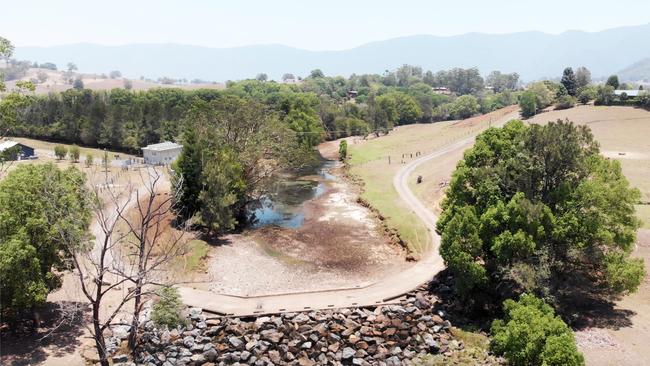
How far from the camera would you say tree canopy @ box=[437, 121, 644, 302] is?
3450 cm

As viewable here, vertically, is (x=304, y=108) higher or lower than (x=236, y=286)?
higher

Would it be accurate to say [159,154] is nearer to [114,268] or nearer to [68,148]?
[68,148]

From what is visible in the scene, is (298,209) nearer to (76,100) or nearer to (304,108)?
(304,108)

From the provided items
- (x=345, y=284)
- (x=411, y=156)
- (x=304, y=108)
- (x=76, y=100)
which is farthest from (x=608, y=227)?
(x=76, y=100)

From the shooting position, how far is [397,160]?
99.1m

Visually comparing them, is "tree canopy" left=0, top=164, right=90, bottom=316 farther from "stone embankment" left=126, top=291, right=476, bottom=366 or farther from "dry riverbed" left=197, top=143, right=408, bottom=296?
"dry riverbed" left=197, top=143, right=408, bottom=296

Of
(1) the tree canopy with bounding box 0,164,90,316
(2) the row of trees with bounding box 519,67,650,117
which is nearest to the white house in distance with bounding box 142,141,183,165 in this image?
(1) the tree canopy with bounding box 0,164,90,316

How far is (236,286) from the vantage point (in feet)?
138

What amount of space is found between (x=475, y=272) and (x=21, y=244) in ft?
94.7

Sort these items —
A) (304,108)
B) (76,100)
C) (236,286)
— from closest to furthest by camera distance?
(236,286), (304,108), (76,100)

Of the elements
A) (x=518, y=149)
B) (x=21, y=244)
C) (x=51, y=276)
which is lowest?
(x=51, y=276)

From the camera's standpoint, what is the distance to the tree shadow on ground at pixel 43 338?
1147 inches

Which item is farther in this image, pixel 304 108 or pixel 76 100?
pixel 76 100

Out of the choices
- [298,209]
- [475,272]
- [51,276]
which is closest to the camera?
[51,276]
